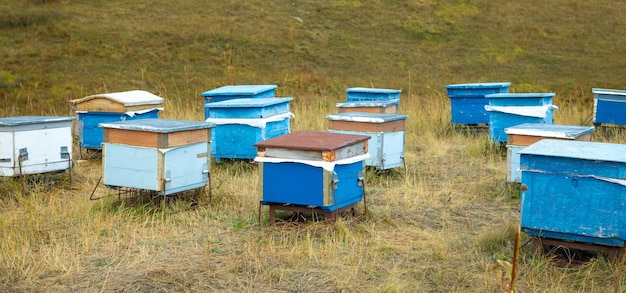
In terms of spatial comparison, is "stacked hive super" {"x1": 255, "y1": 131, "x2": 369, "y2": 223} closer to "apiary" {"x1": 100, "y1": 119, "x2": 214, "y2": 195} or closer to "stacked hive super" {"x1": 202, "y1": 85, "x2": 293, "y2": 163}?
"apiary" {"x1": 100, "y1": 119, "x2": 214, "y2": 195}

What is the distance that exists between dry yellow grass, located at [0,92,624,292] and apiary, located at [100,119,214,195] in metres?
0.33

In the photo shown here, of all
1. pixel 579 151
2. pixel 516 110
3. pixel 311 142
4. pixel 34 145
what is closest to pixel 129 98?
pixel 34 145

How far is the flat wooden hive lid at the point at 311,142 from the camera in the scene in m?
6.33

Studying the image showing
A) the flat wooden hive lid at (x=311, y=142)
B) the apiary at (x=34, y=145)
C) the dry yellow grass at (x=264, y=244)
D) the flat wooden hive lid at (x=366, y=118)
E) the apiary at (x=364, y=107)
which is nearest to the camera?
the dry yellow grass at (x=264, y=244)

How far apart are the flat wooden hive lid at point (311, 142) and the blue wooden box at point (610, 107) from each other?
640 centimetres

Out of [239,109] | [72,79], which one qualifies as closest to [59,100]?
[72,79]

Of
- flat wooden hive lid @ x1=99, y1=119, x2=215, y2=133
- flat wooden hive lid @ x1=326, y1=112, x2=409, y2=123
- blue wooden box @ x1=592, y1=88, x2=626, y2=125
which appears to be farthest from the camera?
blue wooden box @ x1=592, y1=88, x2=626, y2=125

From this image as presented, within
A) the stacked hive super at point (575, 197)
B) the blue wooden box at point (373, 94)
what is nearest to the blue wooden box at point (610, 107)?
the blue wooden box at point (373, 94)

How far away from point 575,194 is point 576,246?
44 cm

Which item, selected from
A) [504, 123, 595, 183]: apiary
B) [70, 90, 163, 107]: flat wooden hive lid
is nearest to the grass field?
[504, 123, 595, 183]: apiary

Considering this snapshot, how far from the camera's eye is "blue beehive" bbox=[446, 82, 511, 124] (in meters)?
12.3

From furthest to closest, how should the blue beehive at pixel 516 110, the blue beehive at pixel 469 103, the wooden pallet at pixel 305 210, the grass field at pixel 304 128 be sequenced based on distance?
the blue beehive at pixel 469 103 < the blue beehive at pixel 516 110 < the wooden pallet at pixel 305 210 < the grass field at pixel 304 128

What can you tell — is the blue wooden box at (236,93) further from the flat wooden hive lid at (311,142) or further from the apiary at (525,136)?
the apiary at (525,136)

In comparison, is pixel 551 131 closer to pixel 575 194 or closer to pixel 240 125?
pixel 575 194
